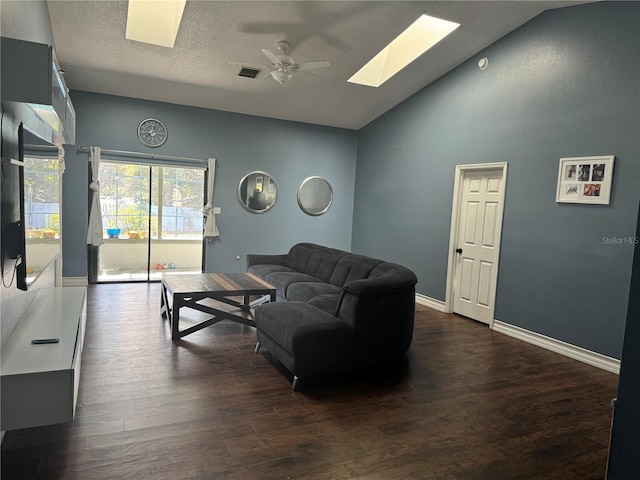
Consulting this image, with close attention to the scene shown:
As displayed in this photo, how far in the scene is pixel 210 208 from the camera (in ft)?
22.3

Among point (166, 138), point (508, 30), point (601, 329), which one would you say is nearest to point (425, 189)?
point (508, 30)

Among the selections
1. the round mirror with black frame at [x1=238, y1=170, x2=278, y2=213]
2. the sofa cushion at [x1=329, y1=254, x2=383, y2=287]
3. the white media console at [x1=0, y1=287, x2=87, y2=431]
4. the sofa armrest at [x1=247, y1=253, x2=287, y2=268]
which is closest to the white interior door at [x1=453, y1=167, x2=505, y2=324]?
the sofa cushion at [x1=329, y1=254, x2=383, y2=287]

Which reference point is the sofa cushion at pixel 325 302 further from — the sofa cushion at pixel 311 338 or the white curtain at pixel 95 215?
the white curtain at pixel 95 215

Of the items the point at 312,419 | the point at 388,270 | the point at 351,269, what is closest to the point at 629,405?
the point at 312,419

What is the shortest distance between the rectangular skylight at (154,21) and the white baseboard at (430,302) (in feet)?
15.5

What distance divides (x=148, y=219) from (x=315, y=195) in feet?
9.59

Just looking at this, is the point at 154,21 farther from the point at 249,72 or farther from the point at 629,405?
the point at 629,405

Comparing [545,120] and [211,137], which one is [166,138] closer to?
[211,137]

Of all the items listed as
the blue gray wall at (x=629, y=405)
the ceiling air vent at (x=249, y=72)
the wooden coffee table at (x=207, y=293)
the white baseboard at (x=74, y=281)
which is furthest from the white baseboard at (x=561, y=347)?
the white baseboard at (x=74, y=281)

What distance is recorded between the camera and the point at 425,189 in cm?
614

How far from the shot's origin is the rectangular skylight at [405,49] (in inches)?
198

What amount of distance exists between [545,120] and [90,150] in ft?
19.7

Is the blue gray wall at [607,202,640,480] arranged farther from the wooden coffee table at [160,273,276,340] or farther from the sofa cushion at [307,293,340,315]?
the wooden coffee table at [160,273,276,340]

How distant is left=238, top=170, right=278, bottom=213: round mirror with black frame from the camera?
7.09 meters
